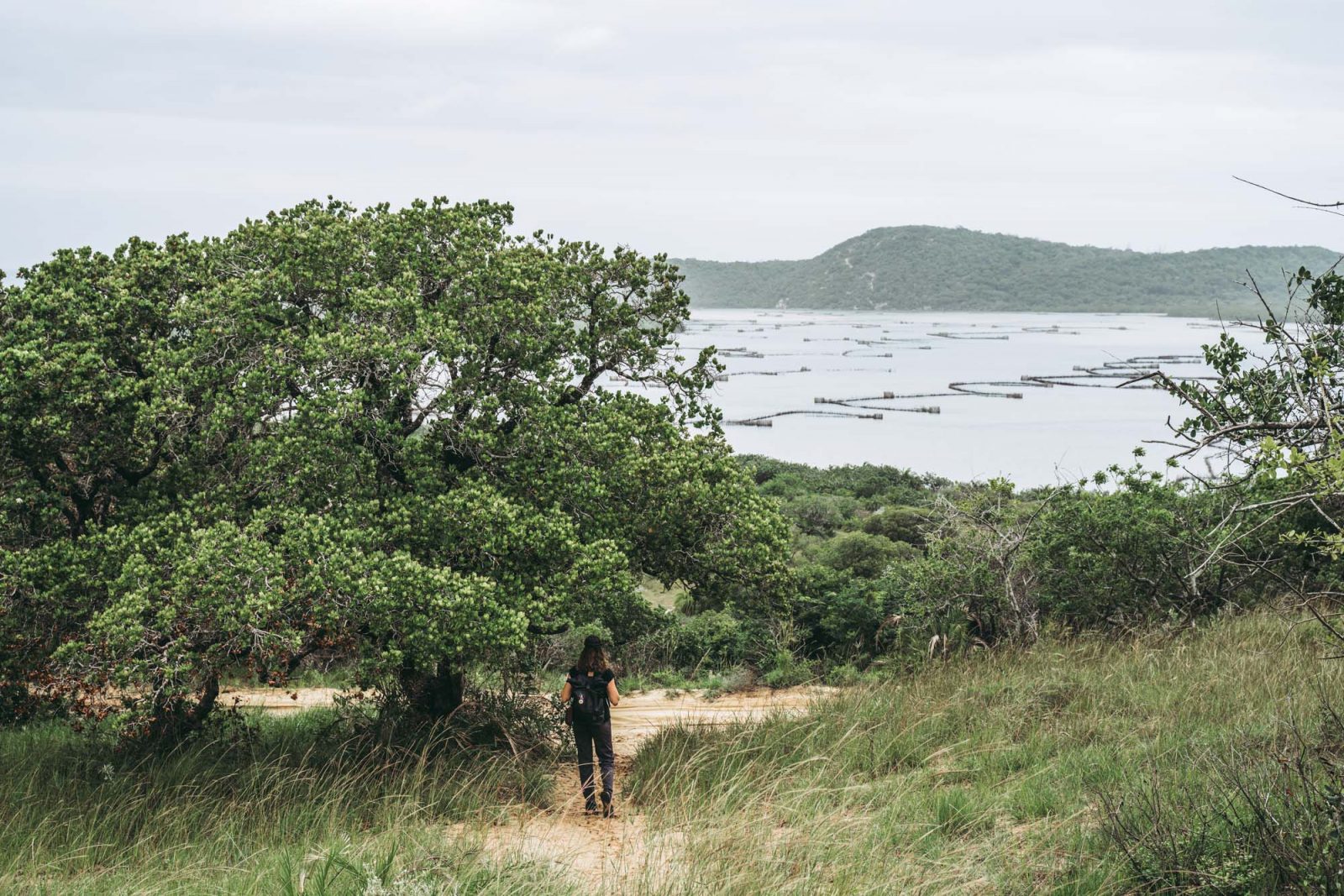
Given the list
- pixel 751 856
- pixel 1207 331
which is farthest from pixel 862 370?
pixel 751 856

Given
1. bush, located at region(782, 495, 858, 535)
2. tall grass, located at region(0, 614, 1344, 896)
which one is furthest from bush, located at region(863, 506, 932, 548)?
tall grass, located at region(0, 614, 1344, 896)

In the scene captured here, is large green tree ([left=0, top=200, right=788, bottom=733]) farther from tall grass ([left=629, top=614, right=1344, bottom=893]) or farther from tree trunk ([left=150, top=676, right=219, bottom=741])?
tall grass ([left=629, top=614, right=1344, bottom=893])

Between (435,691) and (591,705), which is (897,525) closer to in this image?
(435,691)

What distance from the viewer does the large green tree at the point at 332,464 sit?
9.66 m

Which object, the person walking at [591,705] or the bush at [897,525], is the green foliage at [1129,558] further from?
the bush at [897,525]

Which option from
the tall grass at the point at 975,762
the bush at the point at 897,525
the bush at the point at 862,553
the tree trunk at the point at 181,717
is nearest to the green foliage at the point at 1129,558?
the tall grass at the point at 975,762

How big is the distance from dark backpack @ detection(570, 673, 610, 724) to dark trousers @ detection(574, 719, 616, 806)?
0.06 m

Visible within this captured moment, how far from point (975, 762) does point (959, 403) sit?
6969 cm

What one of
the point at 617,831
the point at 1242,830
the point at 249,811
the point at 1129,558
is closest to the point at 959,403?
the point at 1129,558

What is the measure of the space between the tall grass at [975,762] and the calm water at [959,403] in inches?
134

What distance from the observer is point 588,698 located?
9930 millimetres

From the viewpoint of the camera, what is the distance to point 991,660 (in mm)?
12500

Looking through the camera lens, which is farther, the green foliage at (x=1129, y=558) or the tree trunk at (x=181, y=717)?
the green foliage at (x=1129, y=558)

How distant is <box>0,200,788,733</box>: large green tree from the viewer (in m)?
9.66
